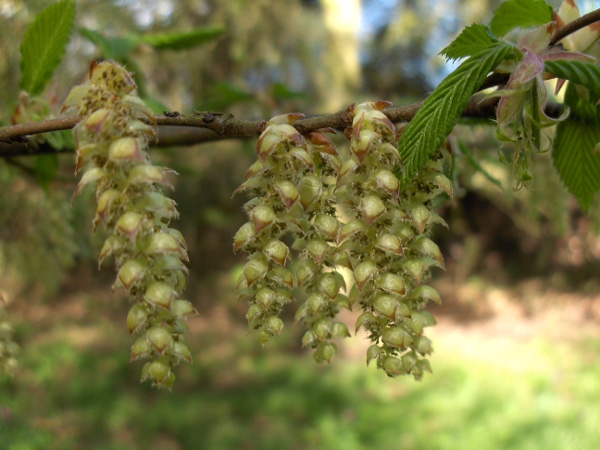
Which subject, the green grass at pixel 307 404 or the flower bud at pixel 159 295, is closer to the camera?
the flower bud at pixel 159 295

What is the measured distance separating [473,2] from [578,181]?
5.41 metres

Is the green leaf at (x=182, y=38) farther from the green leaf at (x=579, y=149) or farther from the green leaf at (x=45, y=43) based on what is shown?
the green leaf at (x=579, y=149)

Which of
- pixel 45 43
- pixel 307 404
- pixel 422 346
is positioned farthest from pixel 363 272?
pixel 307 404

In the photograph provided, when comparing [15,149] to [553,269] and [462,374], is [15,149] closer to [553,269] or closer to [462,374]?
[462,374]

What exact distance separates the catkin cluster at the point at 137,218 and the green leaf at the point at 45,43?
1.41 ft

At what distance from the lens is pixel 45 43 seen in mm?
970

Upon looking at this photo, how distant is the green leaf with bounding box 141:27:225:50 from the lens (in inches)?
55.7

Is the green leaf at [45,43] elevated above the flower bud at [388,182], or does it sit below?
above

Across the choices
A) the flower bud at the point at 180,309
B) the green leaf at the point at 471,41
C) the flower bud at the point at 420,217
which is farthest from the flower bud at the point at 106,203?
the green leaf at the point at 471,41

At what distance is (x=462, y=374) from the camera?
16.8 feet

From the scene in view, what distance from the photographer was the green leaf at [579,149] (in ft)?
2.56

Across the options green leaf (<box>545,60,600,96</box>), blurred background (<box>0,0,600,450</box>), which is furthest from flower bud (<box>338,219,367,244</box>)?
blurred background (<box>0,0,600,450</box>)

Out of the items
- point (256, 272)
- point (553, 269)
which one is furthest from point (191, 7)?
point (553, 269)

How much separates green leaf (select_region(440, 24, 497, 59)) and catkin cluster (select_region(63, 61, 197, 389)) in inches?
16.2
